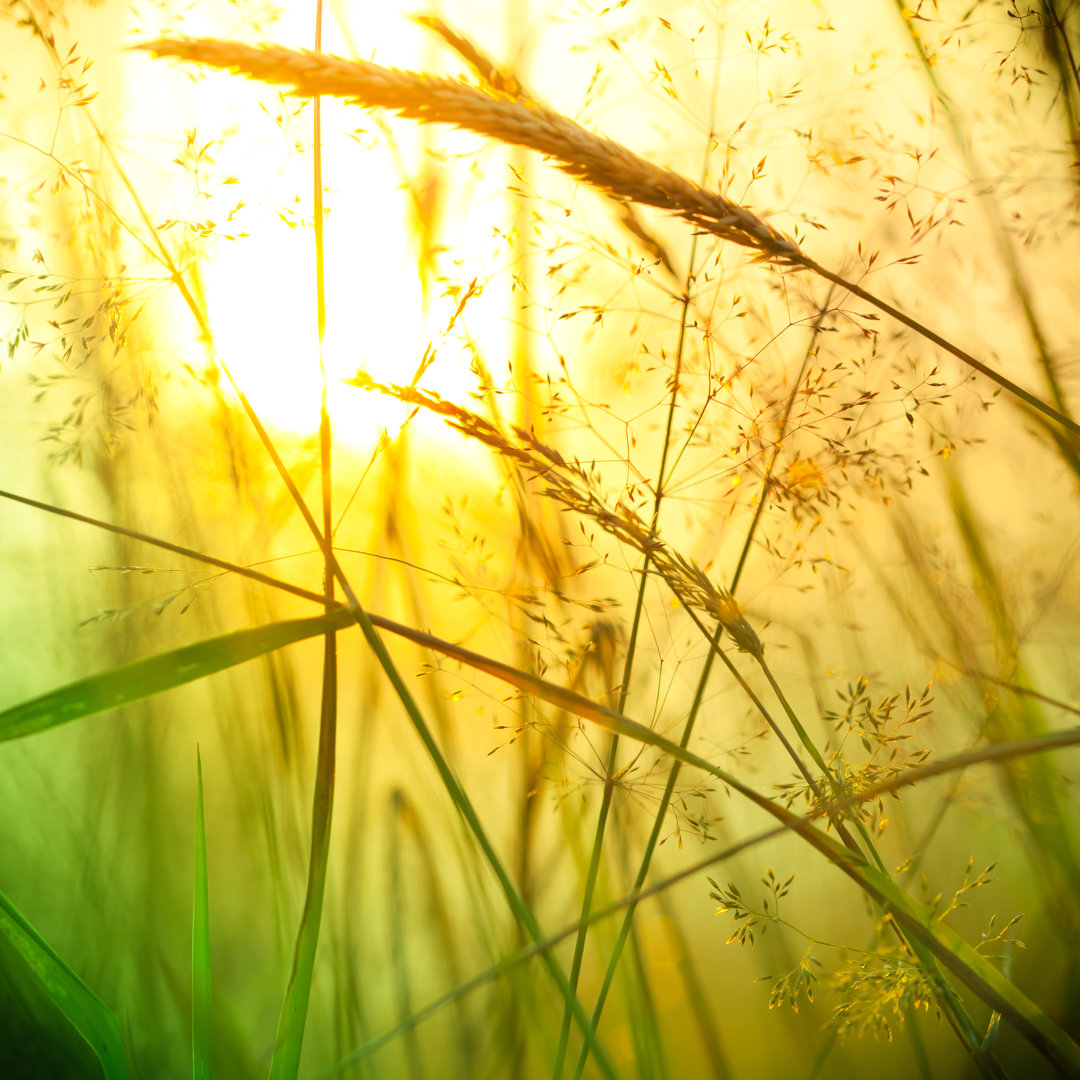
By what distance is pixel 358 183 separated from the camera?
70 centimetres

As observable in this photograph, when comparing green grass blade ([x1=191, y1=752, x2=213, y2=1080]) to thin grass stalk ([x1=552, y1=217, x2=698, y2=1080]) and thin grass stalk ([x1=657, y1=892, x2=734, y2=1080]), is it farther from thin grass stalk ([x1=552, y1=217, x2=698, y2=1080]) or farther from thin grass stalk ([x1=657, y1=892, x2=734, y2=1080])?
thin grass stalk ([x1=657, y1=892, x2=734, y2=1080])

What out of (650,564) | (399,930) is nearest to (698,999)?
(399,930)

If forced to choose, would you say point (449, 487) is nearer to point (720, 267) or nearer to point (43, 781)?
point (720, 267)

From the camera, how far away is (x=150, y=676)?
30 cm

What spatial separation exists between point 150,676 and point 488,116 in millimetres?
264

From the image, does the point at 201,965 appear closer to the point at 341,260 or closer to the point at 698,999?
the point at 698,999

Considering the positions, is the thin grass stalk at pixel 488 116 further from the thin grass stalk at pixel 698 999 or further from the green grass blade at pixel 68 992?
the thin grass stalk at pixel 698 999

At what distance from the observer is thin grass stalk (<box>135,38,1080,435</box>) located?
255mm

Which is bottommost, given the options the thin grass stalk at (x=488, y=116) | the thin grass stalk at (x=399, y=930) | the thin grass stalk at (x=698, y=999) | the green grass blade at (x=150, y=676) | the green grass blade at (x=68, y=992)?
the thin grass stalk at (x=698, y=999)

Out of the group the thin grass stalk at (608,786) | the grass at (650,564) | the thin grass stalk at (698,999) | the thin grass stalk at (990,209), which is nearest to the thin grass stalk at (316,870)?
the thin grass stalk at (608,786)

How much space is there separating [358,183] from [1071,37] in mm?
690

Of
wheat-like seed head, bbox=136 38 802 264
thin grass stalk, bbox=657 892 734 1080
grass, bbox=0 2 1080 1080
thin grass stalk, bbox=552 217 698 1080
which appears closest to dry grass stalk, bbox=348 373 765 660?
thin grass stalk, bbox=552 217 698 1080

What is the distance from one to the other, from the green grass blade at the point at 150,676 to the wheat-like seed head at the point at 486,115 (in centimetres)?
20

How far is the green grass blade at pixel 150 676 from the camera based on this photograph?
0.93 feet
